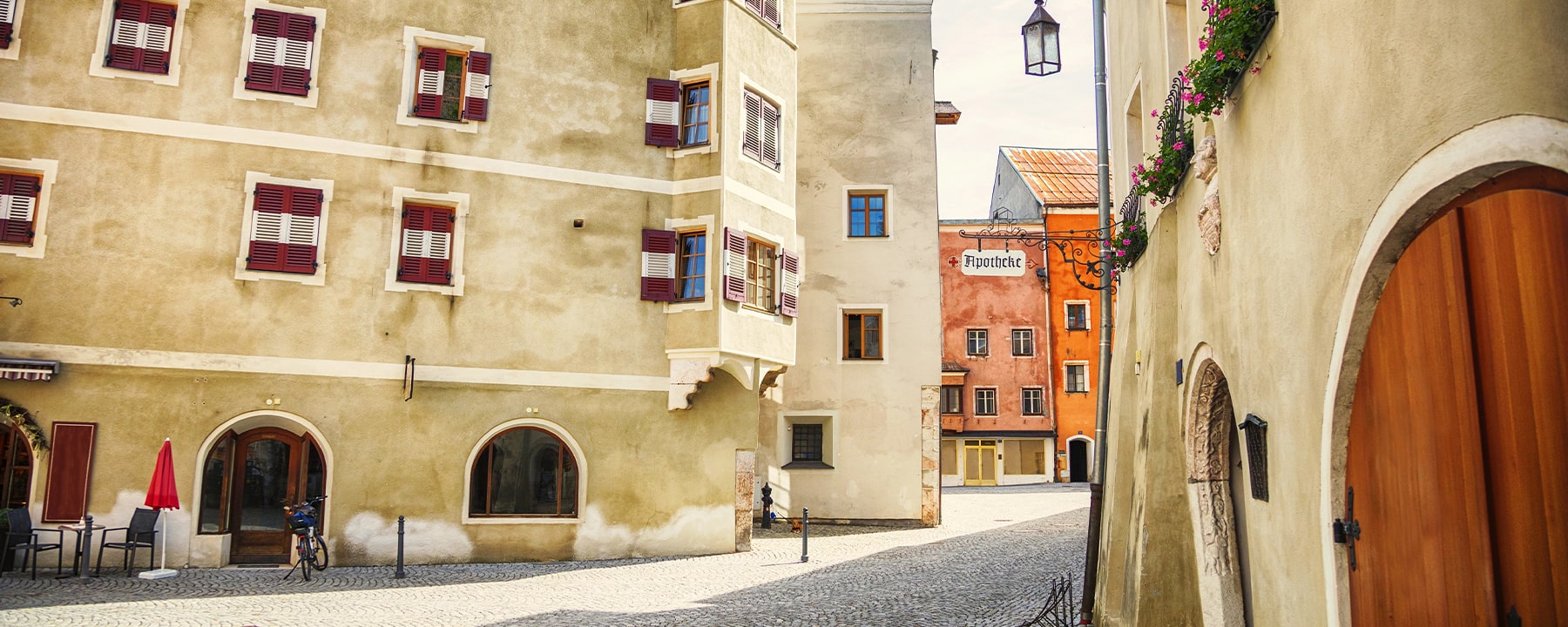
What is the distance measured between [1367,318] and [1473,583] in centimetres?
131

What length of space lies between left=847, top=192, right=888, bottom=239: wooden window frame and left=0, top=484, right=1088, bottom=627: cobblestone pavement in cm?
884

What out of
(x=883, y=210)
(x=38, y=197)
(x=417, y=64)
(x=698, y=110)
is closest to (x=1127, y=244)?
(x=698, y=110)

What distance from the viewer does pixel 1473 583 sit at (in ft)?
15.9

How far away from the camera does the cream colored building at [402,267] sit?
16.0m

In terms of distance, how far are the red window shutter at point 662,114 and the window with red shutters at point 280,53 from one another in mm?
5726

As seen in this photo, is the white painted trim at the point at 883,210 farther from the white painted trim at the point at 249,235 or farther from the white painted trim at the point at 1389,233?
the white painted trim at the point at 1389,233

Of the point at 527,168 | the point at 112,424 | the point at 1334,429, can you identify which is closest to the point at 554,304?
the point at 527,168

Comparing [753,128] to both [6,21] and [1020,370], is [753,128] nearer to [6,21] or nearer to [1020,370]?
[6,21]

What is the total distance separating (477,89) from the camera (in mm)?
18359

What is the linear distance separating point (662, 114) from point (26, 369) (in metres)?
10.7

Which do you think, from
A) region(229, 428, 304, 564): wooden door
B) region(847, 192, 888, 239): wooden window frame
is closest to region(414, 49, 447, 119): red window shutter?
region(229, 428, 304, 564): wooden door

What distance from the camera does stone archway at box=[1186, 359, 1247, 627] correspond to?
327 inches

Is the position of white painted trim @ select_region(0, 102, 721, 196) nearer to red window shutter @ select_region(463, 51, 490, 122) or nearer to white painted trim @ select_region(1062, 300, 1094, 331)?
red window shutter @ select_region(463, 51, 490, 122)

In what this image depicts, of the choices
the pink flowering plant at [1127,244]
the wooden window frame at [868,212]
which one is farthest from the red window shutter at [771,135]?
the pink flowering plant at [1127,244]
